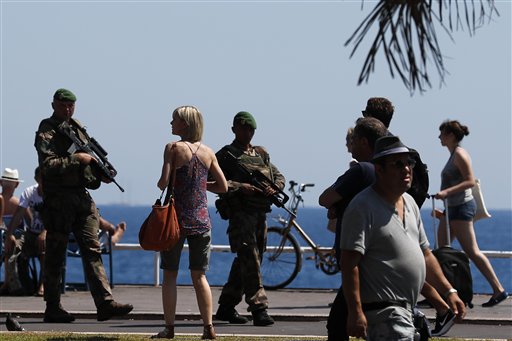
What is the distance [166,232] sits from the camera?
37.3 feet

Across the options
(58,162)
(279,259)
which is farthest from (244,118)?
(279,259)

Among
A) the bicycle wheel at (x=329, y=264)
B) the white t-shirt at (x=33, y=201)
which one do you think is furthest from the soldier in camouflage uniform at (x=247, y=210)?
the bicycle wheel at (x=329, y=264)

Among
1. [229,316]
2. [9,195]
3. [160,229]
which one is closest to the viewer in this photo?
[160,229]

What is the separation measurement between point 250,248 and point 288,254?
20.0 feet

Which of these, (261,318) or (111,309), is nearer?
(111,309)

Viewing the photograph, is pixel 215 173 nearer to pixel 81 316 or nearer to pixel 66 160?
pixel 66 160

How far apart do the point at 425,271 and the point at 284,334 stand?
15.4 ft

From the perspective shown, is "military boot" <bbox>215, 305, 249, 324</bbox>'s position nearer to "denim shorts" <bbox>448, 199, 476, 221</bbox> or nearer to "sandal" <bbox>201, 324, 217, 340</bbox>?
"sandal" <bbox>201, 324, 217, 340</bbox>

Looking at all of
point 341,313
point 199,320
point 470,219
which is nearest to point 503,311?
point 470,219

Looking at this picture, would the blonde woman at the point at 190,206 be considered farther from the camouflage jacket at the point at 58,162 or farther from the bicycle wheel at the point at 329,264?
the bicycle wheel at the point at 329,264

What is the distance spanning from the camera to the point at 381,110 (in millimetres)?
10578

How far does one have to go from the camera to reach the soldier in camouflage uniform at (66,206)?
1304 cm

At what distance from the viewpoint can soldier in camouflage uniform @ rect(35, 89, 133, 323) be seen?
13.0m

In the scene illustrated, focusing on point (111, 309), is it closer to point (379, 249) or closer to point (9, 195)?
point (379, 249)
